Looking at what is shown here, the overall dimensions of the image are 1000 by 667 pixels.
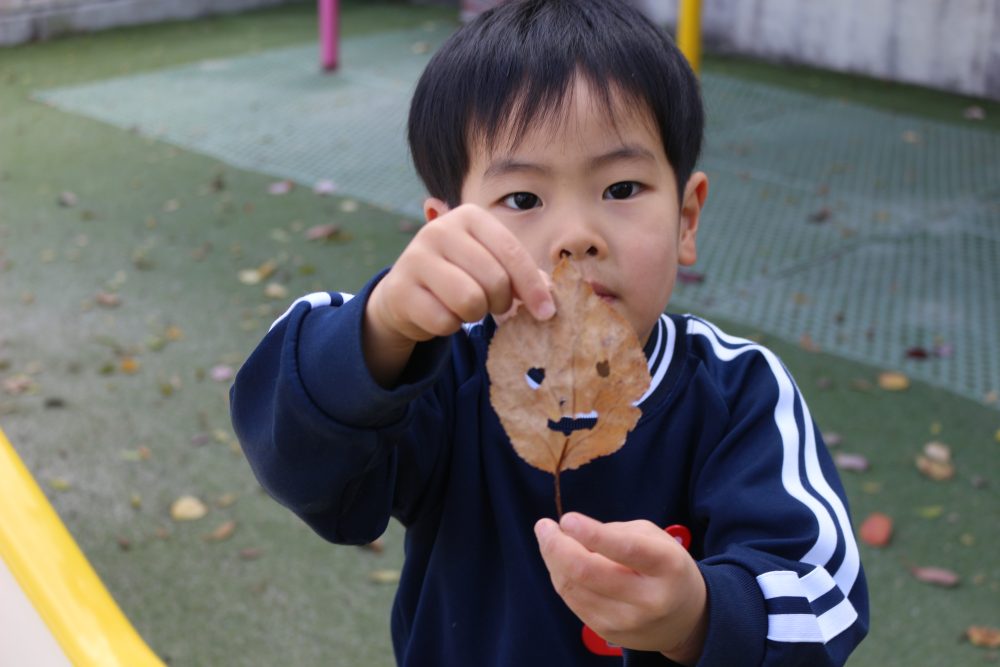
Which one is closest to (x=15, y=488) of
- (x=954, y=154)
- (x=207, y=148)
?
(x=207, y=148)

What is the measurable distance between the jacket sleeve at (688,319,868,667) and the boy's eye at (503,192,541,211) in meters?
0.30

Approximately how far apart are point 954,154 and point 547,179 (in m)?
4.57

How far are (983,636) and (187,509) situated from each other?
180 centimetres

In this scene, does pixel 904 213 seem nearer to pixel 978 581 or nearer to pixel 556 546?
pixel 978 581

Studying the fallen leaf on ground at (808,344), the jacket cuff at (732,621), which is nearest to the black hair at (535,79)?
the jacket cuff at (732,621)

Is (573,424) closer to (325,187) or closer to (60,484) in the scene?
(60,484)

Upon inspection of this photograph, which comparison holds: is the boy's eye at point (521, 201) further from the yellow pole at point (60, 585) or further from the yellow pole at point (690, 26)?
the yellow pole at point (690, 26)

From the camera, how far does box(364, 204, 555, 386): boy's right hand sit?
38.1 inches

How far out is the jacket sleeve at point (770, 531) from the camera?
1.06 meters

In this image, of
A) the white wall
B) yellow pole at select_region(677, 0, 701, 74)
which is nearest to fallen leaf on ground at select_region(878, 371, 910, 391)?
yellow pole at select_region(677, 0, 701, 74)

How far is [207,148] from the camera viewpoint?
5.41 m

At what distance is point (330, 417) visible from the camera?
1.06 m

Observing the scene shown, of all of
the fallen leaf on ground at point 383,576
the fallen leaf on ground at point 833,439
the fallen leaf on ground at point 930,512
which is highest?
the fallen leaf on ground at point 930,512

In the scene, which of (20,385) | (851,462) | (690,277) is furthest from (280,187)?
(851,462)
